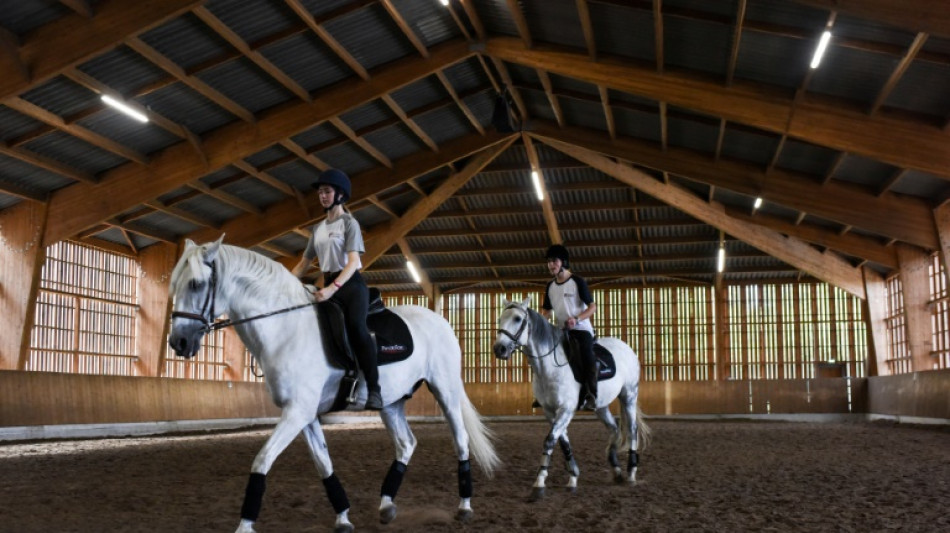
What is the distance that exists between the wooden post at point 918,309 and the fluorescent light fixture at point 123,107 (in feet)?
72.5

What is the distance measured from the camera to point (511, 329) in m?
10.0

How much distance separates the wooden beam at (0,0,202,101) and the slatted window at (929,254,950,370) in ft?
72.2

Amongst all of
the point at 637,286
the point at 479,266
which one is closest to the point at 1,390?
the point at 479,266

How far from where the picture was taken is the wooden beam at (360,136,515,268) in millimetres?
29000

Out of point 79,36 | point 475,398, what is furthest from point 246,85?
point 475,398

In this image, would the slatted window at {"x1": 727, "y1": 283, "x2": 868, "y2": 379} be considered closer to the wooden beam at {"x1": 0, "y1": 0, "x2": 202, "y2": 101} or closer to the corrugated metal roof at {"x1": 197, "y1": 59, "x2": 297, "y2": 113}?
the corrugated metal roof at {"x1": 197, "y1": 59, "x2": 297, "y2": 113}

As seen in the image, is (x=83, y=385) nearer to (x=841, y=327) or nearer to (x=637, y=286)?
(x=637, y=286)

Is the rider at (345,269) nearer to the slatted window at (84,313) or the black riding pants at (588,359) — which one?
the black riding pants at (588,359)

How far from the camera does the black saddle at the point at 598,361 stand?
10.7 m

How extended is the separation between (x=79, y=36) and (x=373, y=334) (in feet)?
36.2

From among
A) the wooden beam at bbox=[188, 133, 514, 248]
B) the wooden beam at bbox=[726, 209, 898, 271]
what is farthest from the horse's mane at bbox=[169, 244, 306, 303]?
the wooden beam at bbox=[726, 209, 898, 271]

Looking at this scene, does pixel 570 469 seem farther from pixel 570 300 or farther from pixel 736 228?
pixel 736 228

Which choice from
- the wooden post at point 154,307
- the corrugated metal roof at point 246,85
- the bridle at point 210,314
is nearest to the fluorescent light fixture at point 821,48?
the corrugated metal roof at point 246,85

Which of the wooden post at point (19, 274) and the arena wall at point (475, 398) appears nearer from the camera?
the arena wall at point (475, 398)
